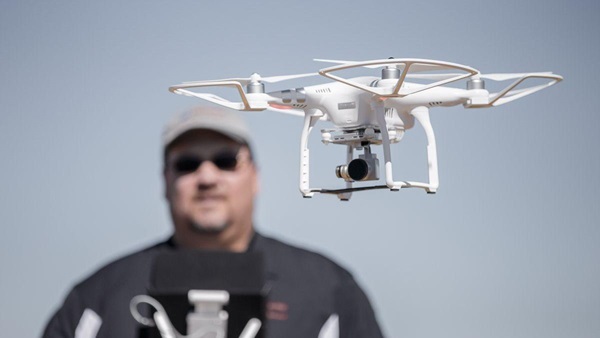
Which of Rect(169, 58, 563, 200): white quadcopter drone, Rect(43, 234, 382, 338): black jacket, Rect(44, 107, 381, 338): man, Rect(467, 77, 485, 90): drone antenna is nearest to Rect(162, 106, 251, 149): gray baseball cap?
Rect(44, 107, 381, 338): man

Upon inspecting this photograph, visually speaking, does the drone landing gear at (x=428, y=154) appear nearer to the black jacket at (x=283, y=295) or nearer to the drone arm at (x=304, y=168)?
the drone arm at (x=304, y=168)

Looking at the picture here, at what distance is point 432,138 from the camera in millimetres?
40625

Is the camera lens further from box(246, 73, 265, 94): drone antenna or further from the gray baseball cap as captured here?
the gray baseball cap

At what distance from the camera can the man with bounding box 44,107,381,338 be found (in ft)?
11.5

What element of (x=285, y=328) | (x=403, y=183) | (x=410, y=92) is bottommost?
(x=403, y=183)

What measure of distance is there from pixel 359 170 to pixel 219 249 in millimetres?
34789

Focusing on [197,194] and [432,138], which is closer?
[197,194]

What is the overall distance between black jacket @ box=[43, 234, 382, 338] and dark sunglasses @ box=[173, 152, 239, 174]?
1.32 feet

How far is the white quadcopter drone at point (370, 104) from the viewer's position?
38.6m

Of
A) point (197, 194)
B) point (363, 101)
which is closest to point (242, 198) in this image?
point (197, 194)

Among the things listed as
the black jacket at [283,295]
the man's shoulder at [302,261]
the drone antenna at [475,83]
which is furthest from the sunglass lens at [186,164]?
the drone antenna at [475,83]

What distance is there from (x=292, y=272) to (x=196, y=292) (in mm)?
494

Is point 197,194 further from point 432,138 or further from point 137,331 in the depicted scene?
point 432,138

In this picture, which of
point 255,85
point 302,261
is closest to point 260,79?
point 255,85
